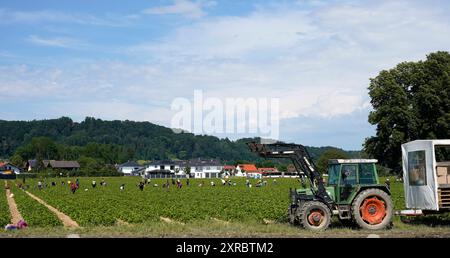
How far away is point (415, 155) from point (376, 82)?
135 ft

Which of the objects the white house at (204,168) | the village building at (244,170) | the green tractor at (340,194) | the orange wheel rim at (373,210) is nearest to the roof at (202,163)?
the white house at (204,168)

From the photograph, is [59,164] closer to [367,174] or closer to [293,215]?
[293,215]

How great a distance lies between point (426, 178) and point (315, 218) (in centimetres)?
360

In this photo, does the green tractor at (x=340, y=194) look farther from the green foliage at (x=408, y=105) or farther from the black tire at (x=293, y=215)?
the green foliage at (x=408, y=105)

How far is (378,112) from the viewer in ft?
180

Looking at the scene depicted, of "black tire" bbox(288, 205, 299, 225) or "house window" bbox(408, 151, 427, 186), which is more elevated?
"house window" bbox(408, 151, 427, 186)

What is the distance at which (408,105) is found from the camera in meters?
55.0

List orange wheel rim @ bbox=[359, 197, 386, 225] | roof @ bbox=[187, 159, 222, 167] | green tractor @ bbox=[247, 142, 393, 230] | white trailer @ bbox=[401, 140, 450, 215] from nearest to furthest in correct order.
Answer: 1. white trailer @ bbox=[401, 140, 450, 215]
2. green tractor @ bbox=[247, 142, 393, 230]
3. orange wheel rim @ bbox=[359, 197, 386, 225]
4. roof @ bbox=[187, 159, 222, 167]

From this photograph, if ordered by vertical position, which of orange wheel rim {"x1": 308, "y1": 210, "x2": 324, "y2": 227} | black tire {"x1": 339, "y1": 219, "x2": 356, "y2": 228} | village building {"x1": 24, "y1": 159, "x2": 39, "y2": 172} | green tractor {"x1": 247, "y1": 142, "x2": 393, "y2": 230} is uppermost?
village building {"x1": 24, "y1": 159, "x2": 39, "y2": 172}

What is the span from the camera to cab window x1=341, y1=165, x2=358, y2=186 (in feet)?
57.3

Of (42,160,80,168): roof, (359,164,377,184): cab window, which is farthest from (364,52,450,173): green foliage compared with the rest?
(42,160,80,168): roof

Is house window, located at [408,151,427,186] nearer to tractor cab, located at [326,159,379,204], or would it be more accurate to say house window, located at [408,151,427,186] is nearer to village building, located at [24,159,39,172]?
tractor cab, located at [326,159,379,204]
